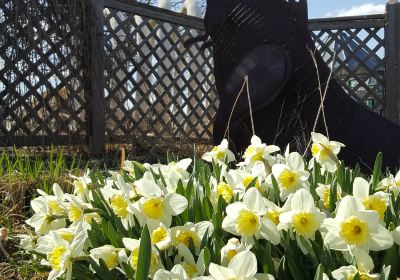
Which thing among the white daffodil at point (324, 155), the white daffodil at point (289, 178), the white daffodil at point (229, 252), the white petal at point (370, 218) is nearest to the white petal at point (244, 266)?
the white daffodil at point (229, 252)

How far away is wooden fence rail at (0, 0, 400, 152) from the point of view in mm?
4652

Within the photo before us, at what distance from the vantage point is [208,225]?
1036 millimetres

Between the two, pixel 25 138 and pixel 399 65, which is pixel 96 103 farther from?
pixel 399 65

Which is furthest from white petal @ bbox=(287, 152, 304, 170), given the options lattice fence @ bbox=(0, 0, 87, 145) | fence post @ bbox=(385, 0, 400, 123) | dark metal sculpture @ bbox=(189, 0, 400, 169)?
fence post @ bbox=(385, 0, 400, 123)

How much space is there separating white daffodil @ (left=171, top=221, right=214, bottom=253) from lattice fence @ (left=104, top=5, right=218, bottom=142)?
4331mm

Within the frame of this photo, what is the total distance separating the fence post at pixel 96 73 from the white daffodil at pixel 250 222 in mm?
4023

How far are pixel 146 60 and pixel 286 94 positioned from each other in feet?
9.47

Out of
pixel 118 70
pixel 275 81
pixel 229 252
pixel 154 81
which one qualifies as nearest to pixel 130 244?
pixel 229 252

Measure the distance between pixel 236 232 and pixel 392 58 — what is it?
5.94 metres

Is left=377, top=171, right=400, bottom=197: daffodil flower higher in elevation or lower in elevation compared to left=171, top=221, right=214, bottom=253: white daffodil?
higher

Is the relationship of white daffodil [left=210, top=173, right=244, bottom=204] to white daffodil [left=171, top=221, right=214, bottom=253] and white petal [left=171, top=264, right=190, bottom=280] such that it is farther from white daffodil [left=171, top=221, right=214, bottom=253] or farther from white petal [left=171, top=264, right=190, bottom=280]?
white petal [left=171, top=264, right=190, bottom=280]

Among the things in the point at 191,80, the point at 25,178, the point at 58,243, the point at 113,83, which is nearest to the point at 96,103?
the point at 113,83

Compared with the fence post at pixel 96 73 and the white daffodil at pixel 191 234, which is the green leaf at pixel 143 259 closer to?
the white daffodil at pixel 191 234

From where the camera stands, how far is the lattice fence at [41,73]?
14.8ft
